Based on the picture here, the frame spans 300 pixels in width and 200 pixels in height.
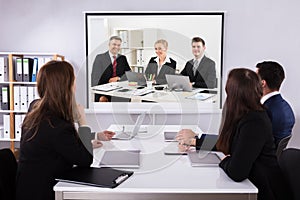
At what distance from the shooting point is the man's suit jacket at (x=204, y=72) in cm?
395

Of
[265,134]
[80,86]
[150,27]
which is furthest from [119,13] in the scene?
[265,134]

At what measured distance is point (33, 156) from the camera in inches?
69.1

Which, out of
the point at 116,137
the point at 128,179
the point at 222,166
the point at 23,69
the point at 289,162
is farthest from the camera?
the point at 23,69

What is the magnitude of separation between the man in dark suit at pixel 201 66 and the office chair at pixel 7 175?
2.38 m

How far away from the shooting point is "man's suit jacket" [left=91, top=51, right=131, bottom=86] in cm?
409

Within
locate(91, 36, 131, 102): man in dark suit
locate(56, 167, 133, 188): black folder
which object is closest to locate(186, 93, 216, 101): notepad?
locate(91, 36, 131, 102): man in dark suit

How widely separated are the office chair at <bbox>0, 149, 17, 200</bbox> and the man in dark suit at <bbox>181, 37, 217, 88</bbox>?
238 cm

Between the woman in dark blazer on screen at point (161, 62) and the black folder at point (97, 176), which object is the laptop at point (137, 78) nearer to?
the woman in dark blazer on screen at point (161, 62)

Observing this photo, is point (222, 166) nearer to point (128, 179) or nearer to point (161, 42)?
point (128, 179)

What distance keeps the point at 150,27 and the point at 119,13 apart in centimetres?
37

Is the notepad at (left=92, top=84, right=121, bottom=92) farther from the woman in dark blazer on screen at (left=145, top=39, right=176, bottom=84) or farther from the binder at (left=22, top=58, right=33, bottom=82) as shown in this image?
the binder at (left=22, top=58, right=33, bottom=82)

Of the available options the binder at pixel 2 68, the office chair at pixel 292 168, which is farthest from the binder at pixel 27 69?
the office chair at pixel 292 168

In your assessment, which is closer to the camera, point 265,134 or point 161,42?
point 265,134

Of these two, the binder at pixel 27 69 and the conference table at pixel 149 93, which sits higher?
the binder at pixel 27 69
